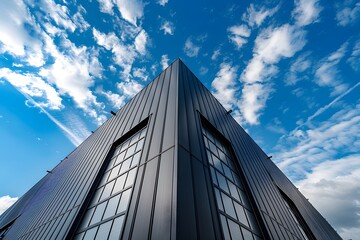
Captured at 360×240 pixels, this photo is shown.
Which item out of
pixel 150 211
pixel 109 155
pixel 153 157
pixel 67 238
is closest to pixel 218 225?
pixel 150 211

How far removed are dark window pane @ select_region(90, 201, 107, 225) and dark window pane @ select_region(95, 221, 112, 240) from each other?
560mm

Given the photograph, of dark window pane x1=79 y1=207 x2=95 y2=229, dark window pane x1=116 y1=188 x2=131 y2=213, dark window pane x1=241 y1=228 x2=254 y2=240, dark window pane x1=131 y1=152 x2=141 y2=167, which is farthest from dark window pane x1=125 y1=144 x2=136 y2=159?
dark window pane x1=241 y1=228 x2=254 y2=240

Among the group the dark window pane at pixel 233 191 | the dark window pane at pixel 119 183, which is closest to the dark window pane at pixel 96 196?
the dark window pane at pixel 119 183

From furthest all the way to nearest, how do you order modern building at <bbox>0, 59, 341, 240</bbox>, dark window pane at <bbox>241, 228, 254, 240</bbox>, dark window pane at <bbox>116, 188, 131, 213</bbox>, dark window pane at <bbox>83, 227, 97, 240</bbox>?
dark window pane at <bbox>241, 228, 254, 240</bbox> < dark window pane at <bbox>83, 227, 97, 240</bbox> < dark window pane at <bbox>116, 188, 131, 213</bbox> < modern building at <bbox>0, 59, 341, 240</bbox>

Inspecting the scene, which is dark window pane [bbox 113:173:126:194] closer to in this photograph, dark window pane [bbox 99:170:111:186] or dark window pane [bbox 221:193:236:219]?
dark window pane [bbox 99:170:111:186]

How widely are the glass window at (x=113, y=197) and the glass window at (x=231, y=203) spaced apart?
8.94 ft

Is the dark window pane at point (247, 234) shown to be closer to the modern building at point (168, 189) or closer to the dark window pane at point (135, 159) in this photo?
the modern building at point (168, 189)

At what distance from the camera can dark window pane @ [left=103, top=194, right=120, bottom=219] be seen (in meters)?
5.44

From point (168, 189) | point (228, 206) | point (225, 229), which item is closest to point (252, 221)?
A: point (228, 206)

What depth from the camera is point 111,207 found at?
5.70 meters

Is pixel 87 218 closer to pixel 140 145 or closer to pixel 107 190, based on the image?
pixel 107 190

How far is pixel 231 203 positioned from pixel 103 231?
13.3ft

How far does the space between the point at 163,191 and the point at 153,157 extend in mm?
1619

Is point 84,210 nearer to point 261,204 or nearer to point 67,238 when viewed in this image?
point 67,238
